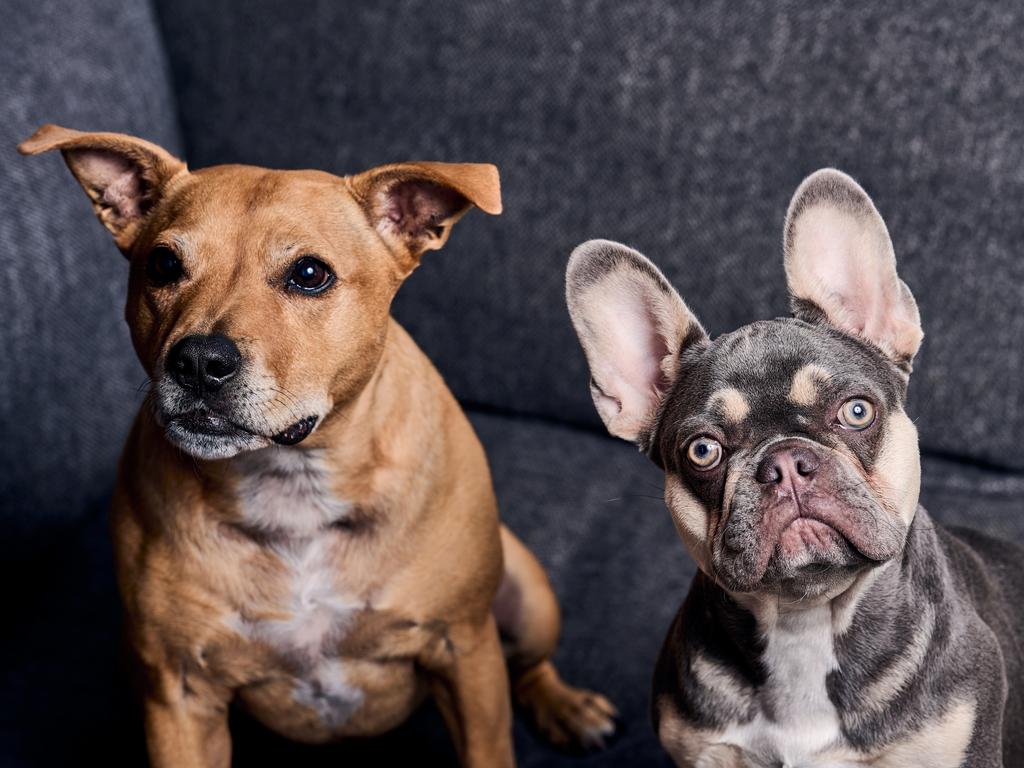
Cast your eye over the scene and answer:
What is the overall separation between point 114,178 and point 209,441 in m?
0.55

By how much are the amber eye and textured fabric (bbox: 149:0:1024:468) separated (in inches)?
44.6

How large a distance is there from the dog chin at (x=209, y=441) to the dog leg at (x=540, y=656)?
28.5 inches

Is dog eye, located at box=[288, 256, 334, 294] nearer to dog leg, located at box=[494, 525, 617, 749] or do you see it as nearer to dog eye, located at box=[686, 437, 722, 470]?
dog eye, located at box=[686, 437, 722, 470]

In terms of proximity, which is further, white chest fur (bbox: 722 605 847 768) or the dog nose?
white chest fur (bbox: 722 605 847 768)

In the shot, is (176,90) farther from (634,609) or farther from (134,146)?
(634,609)

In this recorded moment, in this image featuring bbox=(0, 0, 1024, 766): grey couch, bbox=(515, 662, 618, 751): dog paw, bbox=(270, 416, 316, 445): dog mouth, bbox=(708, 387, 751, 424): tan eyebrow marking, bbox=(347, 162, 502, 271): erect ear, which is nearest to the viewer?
bbox=(708, 387, 751, 424): tan eyebrow marking

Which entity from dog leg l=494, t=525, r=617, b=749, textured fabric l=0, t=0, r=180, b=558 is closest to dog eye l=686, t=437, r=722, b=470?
dog leg l=494, t=525, r=617, b=749

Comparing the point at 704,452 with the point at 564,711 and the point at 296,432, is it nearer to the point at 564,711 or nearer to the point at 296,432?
the point at 296,432

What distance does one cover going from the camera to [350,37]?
10.3 ft

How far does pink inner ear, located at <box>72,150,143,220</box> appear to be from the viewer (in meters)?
2.15

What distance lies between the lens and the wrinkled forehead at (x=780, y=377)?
1790 millimetres

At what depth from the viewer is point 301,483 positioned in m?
2.13

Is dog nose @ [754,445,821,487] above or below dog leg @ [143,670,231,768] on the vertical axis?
above

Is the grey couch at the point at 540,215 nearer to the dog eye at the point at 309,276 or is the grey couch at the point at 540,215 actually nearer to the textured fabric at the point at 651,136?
the textured fabric at the point at 651,136
